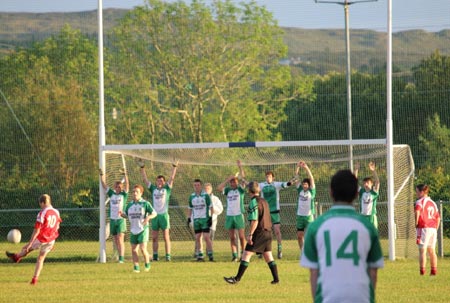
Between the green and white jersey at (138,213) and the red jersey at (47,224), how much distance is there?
225 cm

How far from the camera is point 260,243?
15.2 m

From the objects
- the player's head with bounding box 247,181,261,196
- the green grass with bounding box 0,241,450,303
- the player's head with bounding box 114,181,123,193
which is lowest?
the green grass with bounding box 0,241,450,303

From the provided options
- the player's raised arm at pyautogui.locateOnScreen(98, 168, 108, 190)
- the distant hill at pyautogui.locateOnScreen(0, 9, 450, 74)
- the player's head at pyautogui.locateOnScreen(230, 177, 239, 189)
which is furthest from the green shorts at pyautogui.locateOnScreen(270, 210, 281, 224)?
the distant hill at pyautogui.locateOnScreen(0, 9, 450, 74)

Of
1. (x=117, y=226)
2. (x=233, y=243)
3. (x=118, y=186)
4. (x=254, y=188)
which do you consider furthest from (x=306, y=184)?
(x=254, y=188)

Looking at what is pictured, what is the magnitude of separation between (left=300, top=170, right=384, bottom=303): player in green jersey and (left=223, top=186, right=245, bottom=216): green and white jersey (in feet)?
51.2

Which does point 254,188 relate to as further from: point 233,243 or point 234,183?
point 233,243

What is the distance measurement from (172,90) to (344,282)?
2939cm

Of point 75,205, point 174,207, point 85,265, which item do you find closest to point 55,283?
point 85,265

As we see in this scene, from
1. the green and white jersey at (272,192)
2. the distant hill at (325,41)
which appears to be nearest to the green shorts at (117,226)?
the green and white jersey at (272,192)

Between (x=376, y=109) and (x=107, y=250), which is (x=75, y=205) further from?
(x=376, y=109)

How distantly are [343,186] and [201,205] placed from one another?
52.5 ft

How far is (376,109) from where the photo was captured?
103 ft

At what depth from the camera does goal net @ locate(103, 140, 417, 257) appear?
21906 mm

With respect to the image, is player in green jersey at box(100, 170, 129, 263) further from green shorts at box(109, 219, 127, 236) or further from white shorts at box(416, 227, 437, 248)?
white shorts at box(416, 227, 437, 248)
